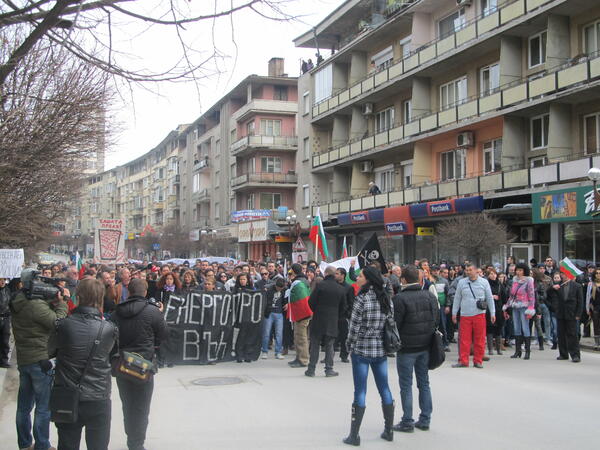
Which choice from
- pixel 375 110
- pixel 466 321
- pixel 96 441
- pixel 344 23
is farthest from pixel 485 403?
pixel 344 23

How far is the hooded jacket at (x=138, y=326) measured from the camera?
6.30m

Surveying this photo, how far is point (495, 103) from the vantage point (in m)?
25.8

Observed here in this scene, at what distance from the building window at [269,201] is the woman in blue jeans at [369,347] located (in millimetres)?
48931

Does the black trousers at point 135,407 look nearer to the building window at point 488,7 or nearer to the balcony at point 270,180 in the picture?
the building window at point 488,7

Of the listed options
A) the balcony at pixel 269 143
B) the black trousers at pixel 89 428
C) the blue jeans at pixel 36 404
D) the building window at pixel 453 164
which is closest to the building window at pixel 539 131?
the building window at pixel 453 164

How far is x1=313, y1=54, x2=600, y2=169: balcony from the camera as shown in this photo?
21797 millimetres

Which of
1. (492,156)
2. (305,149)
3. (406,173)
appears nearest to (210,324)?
(492,156)

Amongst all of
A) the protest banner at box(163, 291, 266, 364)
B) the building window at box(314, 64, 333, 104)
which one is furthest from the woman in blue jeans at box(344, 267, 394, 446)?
the building window at box(314, 64, 333, 104)

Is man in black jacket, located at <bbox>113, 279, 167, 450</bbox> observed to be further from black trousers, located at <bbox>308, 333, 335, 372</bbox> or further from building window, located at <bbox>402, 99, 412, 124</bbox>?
building window, located at <bbox>402, 99, 412, 124</bbox>

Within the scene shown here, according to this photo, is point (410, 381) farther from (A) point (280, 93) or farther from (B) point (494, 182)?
(A) point (280, 93)

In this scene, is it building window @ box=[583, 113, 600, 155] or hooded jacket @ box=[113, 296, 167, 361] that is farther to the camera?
building window @ box=[583, 113, 600, 155]

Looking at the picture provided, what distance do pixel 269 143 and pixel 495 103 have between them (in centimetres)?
3029

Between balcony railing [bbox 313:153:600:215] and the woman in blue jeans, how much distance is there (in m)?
16.9

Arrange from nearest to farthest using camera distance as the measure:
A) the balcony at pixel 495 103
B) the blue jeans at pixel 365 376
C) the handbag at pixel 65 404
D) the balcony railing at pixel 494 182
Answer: the handbag at pixel 65 404, the blue jeans at pixel 365 376, the balcony at pixel 495 103, the balcony railing at pixel 494 182
